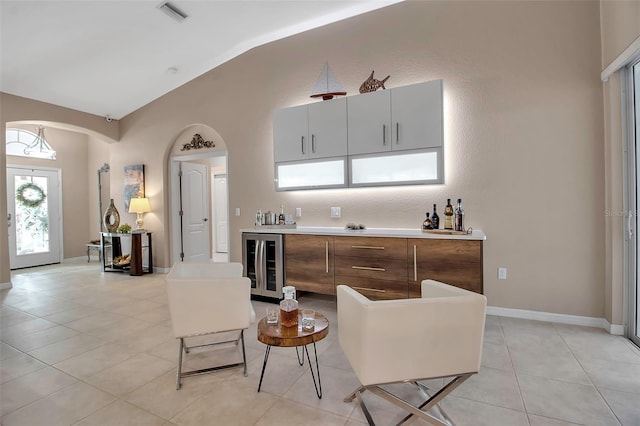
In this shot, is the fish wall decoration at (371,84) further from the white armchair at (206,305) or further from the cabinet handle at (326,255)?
the white armchair at (206,305)

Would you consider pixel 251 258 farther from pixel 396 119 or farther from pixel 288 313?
pixel 396 119

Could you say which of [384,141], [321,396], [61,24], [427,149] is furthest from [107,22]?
[321,396]

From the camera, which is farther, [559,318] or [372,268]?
[372,268]

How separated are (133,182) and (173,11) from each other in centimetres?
364

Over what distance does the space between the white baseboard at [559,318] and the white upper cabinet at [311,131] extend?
2516 millimetres

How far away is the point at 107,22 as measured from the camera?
147 inches

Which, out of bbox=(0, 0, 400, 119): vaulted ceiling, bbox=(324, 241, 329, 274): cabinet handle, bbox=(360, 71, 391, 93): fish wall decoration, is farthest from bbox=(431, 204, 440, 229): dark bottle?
bbox=(0, 0, 400, 119): vaulted ceiling

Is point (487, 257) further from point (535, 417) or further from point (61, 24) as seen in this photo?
point (61, 24)

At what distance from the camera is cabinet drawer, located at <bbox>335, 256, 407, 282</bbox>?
334cm

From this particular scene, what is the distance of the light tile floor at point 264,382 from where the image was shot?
186 cm

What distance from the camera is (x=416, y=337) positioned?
Result: 1561 mm

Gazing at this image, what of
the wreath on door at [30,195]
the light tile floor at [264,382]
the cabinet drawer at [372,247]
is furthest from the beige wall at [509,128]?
the wreath on door at [30,195]

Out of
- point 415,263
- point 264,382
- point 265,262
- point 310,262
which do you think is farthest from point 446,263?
point 265,262

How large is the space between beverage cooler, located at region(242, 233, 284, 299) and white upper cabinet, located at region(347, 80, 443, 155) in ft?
5.07
